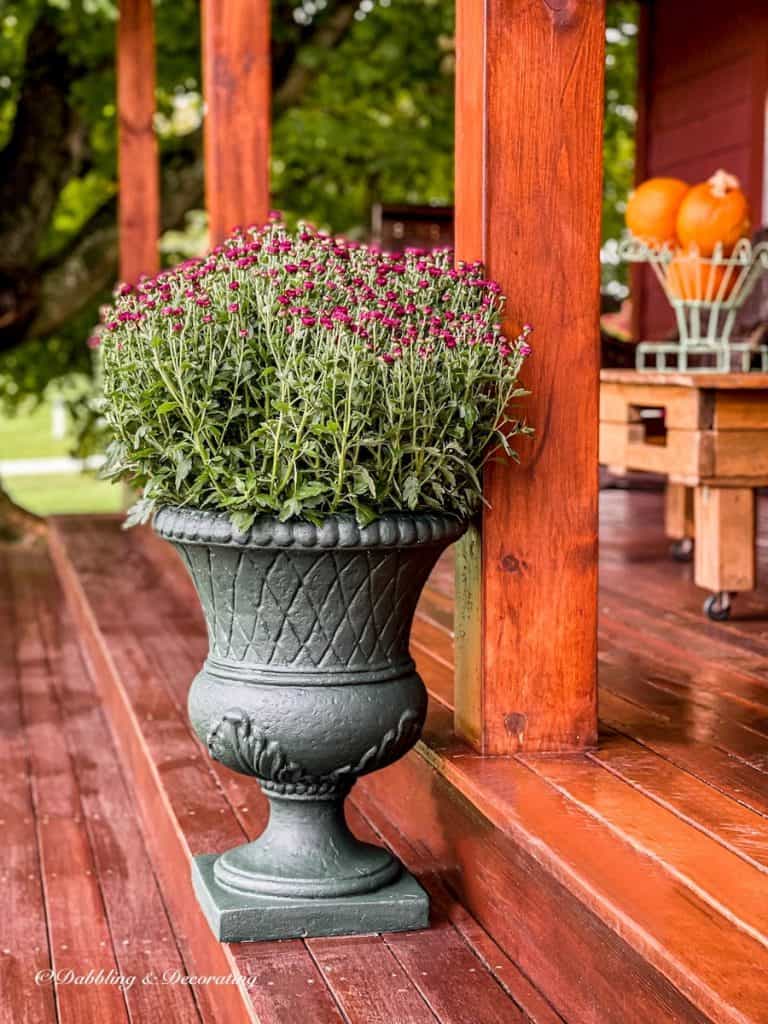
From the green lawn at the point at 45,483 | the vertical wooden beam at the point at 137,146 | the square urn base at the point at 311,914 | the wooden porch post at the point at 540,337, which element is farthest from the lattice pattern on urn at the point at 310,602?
the green lawn at the point at 45,483

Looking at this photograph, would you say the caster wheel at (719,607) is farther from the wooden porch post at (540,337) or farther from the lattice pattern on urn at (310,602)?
Result: the lattice pattern on urn at (310,602)

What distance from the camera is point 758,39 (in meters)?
6.55

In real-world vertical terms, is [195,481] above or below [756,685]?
above

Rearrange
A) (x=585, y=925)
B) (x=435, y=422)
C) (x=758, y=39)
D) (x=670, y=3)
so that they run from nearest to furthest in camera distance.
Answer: (x=585, y=925) → (x=435, y=422) → (x=758, y=39) → (x=670, y=3)

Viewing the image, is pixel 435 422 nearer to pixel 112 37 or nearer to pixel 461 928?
pixel 461 928

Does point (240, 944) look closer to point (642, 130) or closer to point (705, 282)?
point (705, 282)

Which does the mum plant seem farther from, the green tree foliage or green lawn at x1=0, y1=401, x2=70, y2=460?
green lawn at x1=0, y1=401, x2=70, y2=460

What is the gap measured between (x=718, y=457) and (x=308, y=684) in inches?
61.0

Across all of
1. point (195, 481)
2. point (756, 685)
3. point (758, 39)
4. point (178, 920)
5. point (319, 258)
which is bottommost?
point (178, 920)

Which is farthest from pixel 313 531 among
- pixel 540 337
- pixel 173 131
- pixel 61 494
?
pixel 61 494

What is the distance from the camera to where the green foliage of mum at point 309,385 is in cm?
196

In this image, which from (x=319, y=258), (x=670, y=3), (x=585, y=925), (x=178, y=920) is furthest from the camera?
(x=670, y=3)

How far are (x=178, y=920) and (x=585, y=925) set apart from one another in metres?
1.06

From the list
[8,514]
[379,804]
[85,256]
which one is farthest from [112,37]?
[379,804]
